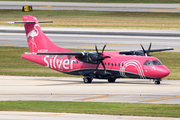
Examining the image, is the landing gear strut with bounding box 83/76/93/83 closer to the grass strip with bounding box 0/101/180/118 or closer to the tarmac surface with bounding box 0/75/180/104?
the tarmac surface with bounding box 0/75/180/104

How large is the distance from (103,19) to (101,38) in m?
26.7

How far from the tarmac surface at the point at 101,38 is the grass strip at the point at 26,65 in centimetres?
389

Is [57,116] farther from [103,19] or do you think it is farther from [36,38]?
[103,19]

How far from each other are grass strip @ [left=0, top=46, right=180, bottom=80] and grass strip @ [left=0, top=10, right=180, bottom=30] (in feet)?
93.1

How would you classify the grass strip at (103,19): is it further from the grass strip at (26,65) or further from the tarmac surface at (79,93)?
the tarmac surface at (79,93)

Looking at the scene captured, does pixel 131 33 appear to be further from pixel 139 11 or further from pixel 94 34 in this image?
pixel 139 11

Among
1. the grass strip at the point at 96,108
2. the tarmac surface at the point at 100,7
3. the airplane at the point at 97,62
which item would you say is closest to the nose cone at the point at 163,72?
the airplane at the point at 97,62

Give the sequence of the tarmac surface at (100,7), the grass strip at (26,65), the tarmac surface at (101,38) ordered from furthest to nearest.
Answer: the tarmac surface at (100,7)
the tarmac surface at (101,38)
the grass strip at (26,65)

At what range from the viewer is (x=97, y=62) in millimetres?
37031

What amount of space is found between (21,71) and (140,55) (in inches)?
574

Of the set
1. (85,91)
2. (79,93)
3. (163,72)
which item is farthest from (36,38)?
(163,72)

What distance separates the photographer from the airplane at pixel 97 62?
35219 mm


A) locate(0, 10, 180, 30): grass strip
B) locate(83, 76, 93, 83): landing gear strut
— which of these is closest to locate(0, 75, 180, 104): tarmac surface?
locate(83, 76, 93, 83): landing gear strut

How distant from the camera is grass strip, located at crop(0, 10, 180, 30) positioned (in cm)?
8674
